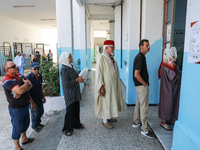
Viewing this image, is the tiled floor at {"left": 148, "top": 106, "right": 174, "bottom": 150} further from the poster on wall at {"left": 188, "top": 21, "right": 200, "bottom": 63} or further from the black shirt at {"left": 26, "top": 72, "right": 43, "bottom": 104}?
the black shirt at {"left": 26, "top": 72, "right": 43, "bottom": 104}

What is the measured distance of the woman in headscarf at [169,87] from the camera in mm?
2713

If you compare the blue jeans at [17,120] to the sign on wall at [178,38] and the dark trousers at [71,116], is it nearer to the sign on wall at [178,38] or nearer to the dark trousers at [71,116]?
the dark trousers at [71,116]

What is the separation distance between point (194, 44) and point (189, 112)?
79 centimetres

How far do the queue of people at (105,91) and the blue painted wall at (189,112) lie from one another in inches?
29.5

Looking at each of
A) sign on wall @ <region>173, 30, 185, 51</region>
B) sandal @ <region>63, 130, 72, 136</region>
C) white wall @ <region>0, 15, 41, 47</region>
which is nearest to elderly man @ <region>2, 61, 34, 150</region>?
sandal @ <region>63, 130, 72, 136</region>

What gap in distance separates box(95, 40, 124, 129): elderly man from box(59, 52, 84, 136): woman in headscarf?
37 centimetres

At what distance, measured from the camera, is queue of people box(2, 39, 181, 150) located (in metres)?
2.52

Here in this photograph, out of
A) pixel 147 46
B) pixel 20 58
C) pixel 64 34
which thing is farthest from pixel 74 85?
pixel 20 58

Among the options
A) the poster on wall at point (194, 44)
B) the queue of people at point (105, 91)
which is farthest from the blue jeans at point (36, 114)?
the poster on wall at point (194, 44)

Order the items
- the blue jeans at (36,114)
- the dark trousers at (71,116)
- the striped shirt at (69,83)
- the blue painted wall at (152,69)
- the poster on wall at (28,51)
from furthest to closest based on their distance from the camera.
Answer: the poster on wall at (28,51), the blue painted wall at (152,69), the blue jeans at (36,114), the dark trousers at (71,116), the striped shirt at (69,83)

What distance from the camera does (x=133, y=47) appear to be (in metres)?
3.94

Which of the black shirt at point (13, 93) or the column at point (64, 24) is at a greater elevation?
the column at point (64, 24)

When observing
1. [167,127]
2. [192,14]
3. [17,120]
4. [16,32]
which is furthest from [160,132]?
[16,32]

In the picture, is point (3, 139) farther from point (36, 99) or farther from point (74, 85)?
point (74, 85)
